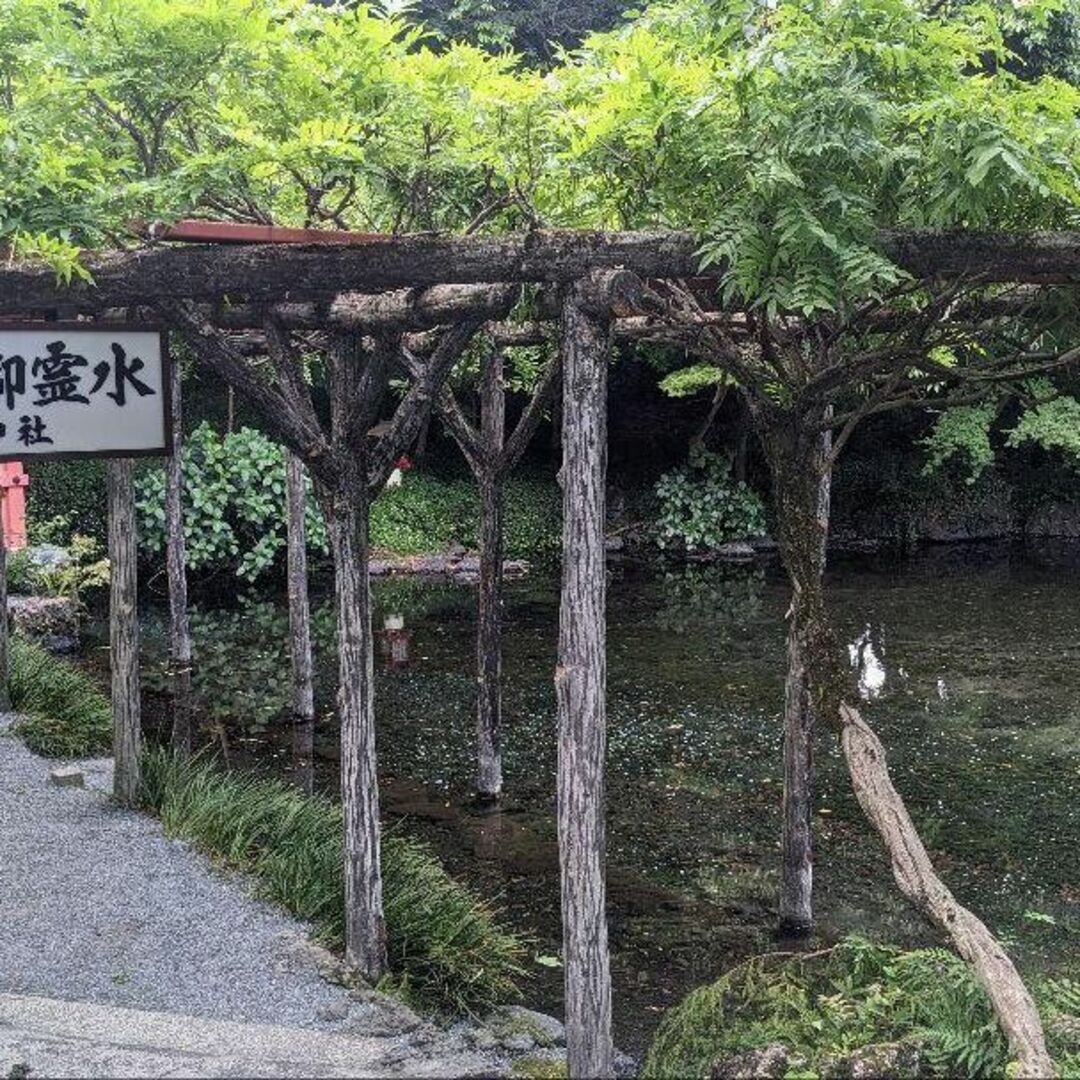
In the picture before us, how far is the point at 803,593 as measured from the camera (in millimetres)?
5805

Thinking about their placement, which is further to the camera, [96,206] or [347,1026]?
[347,1026]

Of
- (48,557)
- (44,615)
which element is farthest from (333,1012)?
(48,557)

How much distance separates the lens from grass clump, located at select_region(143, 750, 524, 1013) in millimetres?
5363

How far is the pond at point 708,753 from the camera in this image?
6336mm

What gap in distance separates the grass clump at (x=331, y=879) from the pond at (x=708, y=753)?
14.5 inches

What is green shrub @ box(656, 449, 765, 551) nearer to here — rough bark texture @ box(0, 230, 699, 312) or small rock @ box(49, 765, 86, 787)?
small rock @ box(49, 765, 86, 787)

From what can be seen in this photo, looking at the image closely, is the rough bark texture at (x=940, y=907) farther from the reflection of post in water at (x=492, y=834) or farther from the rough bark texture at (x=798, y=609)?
the reflection of post in water at (x=492, y=834)

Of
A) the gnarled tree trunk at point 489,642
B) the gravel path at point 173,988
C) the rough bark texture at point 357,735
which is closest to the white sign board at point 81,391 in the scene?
the rough bark texture at point 357,735

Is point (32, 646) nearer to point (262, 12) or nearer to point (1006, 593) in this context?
point (262, 12)

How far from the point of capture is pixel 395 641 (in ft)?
44.7

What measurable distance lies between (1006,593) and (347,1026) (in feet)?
44.0

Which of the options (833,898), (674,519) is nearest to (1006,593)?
(674,519)

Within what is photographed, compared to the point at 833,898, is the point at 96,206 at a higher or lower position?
higher

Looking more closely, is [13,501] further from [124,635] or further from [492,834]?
[492,834]
